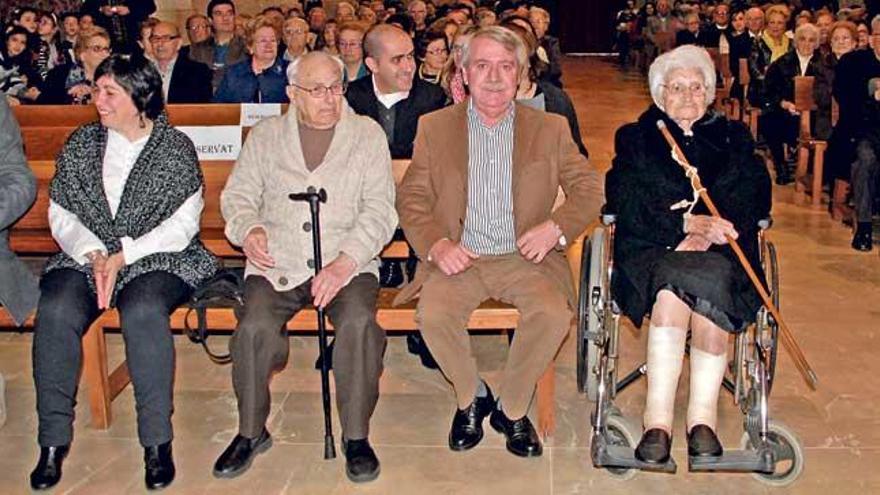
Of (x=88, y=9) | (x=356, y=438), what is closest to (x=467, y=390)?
(x=356, y=438)

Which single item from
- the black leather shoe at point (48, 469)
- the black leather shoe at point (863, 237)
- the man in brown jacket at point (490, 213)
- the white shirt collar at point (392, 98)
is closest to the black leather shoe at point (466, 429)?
the man in brown jacket at point (490, 213)

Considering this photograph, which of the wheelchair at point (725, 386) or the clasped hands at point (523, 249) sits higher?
the clasped hands at point (523, 249)

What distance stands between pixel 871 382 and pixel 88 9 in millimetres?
7902

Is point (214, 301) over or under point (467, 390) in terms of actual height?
over

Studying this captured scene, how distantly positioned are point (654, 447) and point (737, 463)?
0.24 meters

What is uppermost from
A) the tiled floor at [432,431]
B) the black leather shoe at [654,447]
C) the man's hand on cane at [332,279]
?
the man's hand on cane at [332,279]

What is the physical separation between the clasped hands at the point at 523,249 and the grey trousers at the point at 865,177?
3.12 metres

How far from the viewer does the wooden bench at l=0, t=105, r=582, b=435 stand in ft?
13.2

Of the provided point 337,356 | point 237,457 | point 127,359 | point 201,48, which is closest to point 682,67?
point 337,356

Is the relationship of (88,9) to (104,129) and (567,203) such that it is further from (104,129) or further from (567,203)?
(567,203)

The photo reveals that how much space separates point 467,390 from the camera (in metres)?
3.96

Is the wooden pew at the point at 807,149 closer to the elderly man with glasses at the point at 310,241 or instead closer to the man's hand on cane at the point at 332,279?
the elderly man with glasses at the point at 310,241

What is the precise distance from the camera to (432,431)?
416 cm

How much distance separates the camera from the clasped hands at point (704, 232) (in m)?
3.69
